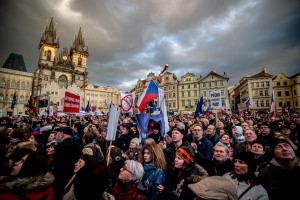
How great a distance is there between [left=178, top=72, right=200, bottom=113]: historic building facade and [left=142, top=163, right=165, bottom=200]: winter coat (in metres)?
47.1

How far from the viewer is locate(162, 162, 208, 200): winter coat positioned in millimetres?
2343

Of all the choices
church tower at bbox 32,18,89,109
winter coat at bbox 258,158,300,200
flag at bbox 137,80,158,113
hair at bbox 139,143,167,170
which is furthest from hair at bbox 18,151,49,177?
church tower at bbox 32,18,89,109

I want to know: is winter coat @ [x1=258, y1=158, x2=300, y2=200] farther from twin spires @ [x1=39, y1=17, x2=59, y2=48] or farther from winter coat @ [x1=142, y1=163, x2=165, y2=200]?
twin spires @ [x1=39, y1=17, x2=59, y2=48]

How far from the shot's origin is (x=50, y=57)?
68500 millimetres

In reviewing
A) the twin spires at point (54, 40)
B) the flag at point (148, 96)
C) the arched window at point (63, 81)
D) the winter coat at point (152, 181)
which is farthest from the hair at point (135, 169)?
the twin spires at point (54, 40)

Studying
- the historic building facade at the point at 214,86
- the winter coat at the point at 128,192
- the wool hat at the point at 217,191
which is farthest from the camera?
the historic building facade at the point at 214,86

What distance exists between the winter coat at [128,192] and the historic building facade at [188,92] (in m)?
47.6

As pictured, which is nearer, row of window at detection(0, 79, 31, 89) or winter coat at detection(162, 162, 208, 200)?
winter coat at detection(162, 162, 208, 200)

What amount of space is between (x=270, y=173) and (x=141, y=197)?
6.80ft

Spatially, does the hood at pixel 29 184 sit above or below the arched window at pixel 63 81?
below

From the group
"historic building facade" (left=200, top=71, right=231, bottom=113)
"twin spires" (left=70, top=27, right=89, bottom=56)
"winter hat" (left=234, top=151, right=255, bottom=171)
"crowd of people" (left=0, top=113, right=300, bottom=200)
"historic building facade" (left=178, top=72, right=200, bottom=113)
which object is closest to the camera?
"crowd of people" (left=0, top=113, right=300, bottom=200)

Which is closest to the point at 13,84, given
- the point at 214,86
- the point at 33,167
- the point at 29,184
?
the point at 214,86

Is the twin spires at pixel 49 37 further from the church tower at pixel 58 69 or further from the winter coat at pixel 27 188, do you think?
the winter coat at pixel 27 188

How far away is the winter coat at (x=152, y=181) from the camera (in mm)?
2590
